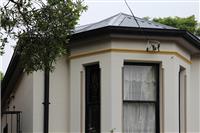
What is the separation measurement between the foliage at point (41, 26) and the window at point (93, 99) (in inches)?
126

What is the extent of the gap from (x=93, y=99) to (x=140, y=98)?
45.0 inches

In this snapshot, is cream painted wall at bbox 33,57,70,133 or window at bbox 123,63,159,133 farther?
cream painted wall at bbox 33,57,70,133

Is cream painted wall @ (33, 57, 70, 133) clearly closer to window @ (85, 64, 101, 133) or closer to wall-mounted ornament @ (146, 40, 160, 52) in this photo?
window @ (85, 64, 101, 133)

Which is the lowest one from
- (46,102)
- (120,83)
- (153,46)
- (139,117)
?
(139,117)

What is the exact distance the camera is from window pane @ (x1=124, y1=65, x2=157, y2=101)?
41.2 ft

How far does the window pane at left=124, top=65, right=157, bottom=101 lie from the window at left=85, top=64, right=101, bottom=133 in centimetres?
73

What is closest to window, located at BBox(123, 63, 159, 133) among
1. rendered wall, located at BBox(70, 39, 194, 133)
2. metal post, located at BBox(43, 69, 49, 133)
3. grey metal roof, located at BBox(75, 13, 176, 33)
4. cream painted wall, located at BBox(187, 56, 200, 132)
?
rendered wall, located at BBox(70, 39, 194, 133)

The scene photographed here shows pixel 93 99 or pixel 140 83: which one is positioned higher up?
pixel 140 83

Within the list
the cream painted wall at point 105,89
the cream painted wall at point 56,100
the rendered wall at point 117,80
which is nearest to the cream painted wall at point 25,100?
the cream painted wall at point 105,89

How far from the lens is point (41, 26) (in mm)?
9539

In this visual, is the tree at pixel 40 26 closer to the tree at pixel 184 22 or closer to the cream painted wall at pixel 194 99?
the cream painted wall at pixel 194 99

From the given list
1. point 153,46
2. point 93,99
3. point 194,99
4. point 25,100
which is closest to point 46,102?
point 93,99

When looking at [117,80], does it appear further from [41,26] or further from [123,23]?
[41,26]

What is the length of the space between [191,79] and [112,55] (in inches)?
114
